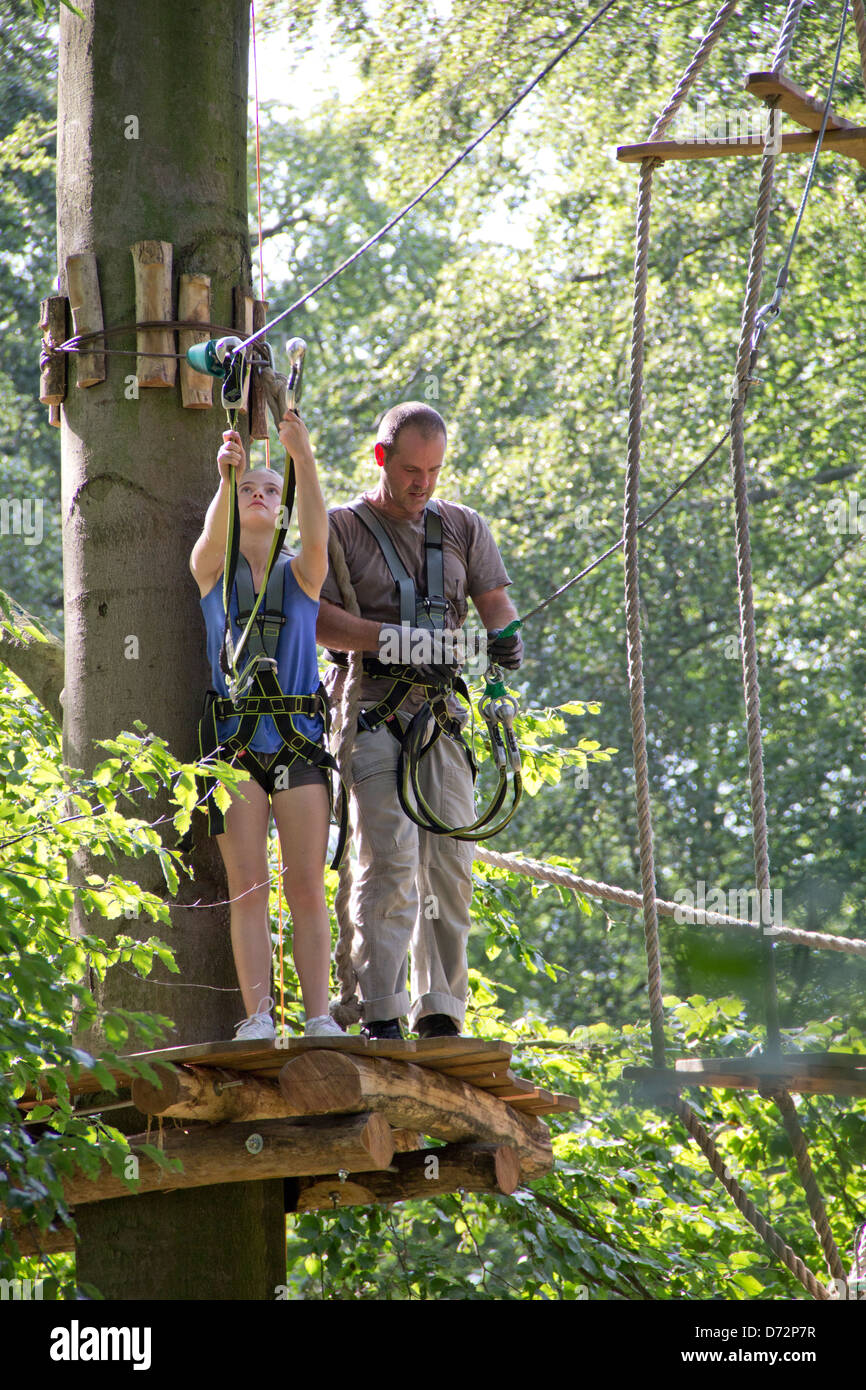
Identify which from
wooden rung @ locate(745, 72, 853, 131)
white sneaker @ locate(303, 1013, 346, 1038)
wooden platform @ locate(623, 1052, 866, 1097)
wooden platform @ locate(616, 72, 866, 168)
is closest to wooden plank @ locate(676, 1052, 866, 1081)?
wooden platform @ locate(623, 1052, 866, 1097)

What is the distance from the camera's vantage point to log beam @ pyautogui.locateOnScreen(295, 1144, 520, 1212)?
13.0 ft

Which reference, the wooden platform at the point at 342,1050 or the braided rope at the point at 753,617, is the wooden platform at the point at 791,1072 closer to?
the braided rope at the point at 753,617

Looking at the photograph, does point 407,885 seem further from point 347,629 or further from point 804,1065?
point 804,1065

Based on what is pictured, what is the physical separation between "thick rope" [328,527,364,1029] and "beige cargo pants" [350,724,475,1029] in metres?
0.03

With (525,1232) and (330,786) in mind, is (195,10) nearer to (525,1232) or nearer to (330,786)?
(330,786)

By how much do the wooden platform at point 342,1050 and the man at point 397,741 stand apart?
110 millimetres

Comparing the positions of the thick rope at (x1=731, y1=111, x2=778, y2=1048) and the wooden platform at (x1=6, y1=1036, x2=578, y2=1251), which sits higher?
the thick rope at (x1=731, y1=111, x2=778, y2=1048)

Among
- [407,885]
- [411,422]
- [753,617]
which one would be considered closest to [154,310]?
[411,422]

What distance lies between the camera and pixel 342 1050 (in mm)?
3287

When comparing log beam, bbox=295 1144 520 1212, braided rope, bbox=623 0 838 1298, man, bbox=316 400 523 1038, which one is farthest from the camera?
log beam, bbox=295 1144 520 1212

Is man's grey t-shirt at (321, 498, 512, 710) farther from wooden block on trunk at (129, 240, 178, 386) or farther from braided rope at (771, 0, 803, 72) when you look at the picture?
braided rope at (771, 0, 803, 72)

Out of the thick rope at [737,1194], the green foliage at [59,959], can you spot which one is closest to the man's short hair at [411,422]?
the green foliage at [59,959]

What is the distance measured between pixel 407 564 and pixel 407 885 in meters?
0.76

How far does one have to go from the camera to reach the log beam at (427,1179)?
3.95 meters
